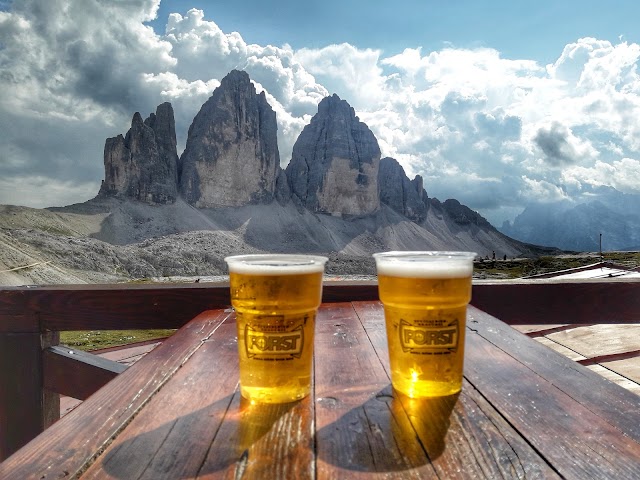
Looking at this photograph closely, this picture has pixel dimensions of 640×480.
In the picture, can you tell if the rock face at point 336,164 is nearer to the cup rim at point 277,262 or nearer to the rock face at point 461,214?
the rock face at point 461,214

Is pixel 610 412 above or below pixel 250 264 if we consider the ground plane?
below

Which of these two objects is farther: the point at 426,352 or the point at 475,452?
the point at 426,352

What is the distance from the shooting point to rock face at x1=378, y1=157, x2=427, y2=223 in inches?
4624

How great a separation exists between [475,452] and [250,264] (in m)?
0.70

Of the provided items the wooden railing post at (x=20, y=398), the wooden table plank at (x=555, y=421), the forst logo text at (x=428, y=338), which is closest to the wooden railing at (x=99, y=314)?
the wooden railing post at (x=20, y=398)

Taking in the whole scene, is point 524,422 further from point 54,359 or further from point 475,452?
point 54,359

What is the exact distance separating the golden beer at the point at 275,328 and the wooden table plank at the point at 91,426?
1.04ft

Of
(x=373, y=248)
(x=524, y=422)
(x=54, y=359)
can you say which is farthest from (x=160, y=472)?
(x=373, y=248)

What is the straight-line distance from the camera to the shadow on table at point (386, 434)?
95 cm

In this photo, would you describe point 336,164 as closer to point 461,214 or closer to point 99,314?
point 461,214

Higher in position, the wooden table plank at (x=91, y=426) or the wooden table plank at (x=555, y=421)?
the wooden table plank at (x=555, y=421)

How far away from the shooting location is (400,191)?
119 m

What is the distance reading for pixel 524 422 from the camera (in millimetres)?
1145

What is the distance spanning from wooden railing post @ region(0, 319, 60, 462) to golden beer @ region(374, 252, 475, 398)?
2371 millimetres
